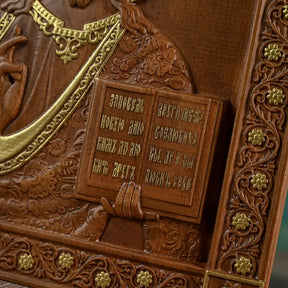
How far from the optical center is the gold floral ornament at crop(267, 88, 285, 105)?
194 centimetres

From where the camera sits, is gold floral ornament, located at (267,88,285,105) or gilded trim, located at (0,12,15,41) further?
gilded trim, located at (0,12,15,41)

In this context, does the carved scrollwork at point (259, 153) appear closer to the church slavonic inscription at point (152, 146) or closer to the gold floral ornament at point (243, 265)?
the gold floral ornament at point (243, 265)

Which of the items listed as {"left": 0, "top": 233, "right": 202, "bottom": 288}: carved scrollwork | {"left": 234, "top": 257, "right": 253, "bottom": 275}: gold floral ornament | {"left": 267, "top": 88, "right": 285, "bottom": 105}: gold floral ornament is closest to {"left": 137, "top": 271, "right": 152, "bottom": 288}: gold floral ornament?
{"left": 0, "top": 233, "right": 202, "bottom": 288}: carved scrollwork

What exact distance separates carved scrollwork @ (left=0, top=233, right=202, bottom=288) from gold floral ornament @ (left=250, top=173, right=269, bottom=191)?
34cm

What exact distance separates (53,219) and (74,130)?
306 mm

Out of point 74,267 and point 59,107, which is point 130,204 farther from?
point 59,107

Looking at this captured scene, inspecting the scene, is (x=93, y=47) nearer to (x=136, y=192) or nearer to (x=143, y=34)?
(x=143, y=34)

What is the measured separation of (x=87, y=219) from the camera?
2.11 m

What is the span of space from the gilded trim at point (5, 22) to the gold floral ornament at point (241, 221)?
1.02m

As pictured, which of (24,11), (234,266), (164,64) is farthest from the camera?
(24,11)

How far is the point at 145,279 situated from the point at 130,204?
0.24 meters

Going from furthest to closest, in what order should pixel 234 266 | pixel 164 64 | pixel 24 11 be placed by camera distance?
1. pixel 24 11
2. pixel 164 64
3. pixel 234 266

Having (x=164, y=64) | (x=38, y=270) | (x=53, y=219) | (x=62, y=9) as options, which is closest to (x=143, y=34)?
(x=164, y=64)

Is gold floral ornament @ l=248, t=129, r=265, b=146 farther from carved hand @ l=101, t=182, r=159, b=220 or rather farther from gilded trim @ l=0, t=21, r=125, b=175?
gilded trim @ l=0, t=21, r=125, b=175
